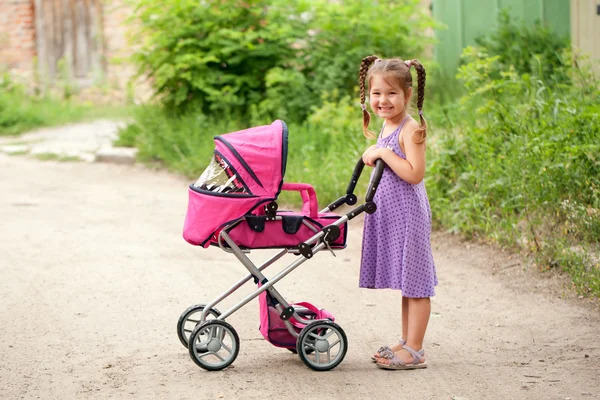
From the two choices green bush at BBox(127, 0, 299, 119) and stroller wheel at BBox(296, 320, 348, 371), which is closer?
stroller wheel at BBox(296, 320, 348, 371)

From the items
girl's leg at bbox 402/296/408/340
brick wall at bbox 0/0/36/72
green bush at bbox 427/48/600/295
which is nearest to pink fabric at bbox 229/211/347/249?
girl's leg at bbox 402/296/408/340

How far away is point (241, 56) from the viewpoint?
10516mm

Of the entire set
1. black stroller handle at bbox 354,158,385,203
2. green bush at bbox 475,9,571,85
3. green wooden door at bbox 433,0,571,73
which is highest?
green wooden door at bbox 433,0,571,73

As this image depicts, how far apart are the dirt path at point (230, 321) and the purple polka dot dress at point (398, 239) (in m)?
0.43

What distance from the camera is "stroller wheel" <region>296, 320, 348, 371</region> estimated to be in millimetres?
3904

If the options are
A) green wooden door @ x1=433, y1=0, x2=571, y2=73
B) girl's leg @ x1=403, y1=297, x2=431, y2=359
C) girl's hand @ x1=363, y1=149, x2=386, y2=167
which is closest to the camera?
girl's hand @ x1=363, y1=149, x2=386, y2=167

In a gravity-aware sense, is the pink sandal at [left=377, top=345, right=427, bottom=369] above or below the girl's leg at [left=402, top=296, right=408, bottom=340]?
below

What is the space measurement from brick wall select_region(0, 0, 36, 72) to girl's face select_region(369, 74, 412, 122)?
45.8 feet

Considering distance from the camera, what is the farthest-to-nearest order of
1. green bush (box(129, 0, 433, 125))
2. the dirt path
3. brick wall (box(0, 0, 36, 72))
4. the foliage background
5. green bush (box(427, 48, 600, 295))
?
brick wall (box(0, 0, 36, 72)), green bush (box(129, 0, 433, 125)), the foliage background, green bush (box(427, 48, 600, 295)), the dirt path

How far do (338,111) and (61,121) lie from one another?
19.6 feet

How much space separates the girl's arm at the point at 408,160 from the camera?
12.4 ft

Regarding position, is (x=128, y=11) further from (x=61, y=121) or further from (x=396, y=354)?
(x=396, y=354)

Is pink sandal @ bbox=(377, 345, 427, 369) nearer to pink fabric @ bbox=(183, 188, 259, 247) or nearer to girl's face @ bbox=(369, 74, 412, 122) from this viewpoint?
pink fabric @ bbox=(183, 188, 259, 247)

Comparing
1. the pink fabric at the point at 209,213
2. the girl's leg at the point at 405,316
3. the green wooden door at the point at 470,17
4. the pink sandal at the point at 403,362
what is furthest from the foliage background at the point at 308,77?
the pink fabric at the point at 209,213
